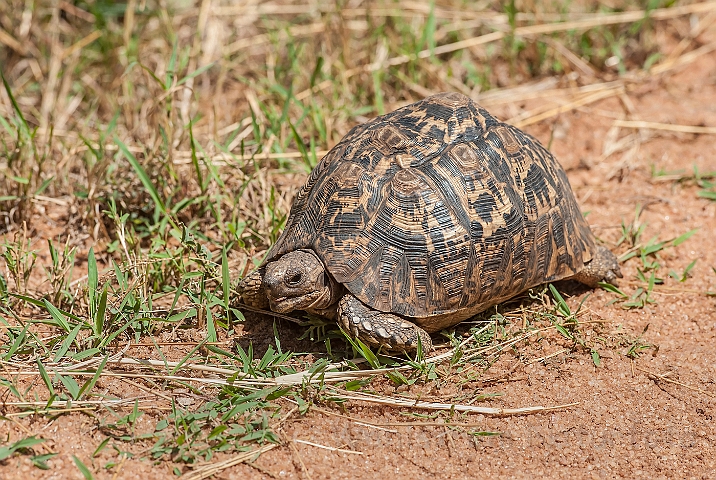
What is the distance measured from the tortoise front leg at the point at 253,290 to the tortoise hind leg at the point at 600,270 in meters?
1.75

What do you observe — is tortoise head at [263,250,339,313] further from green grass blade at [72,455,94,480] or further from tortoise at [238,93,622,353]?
green grass blade at [72,455,94,480]

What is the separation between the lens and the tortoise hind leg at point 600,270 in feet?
13.4

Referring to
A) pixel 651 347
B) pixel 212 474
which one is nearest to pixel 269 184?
pixel 212 474

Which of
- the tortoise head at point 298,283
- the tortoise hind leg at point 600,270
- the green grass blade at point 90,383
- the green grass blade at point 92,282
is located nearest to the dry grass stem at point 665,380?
the tortoise hind leg at point 600,270

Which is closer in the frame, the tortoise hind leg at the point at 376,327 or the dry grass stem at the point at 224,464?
the dry grass stem at the point at 224,464

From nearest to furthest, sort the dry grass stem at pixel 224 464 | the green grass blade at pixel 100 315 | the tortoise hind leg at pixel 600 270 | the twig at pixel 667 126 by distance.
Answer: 1. the dry grass stem at pixel 224 464
2. the green grass blade at pixel 100 315
3. the tortoise hind leg at pixel 600 270
4. the twig at pixel 667 126

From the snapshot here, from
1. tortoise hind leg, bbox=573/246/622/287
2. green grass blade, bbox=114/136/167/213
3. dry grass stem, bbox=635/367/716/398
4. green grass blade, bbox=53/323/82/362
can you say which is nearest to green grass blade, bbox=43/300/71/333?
green grass blade, bbox=53/323/82/362

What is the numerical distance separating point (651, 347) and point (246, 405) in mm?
2077

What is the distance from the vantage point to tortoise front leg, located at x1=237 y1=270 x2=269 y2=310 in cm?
379

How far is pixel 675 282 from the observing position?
14.1 ft

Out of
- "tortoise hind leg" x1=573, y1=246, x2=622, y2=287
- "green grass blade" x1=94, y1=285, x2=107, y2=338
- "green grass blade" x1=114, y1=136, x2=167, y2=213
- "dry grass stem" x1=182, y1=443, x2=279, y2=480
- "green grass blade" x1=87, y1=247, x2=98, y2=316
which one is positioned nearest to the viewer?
"dry grass stem" x1=182, y1=443, x2=279, y2=480

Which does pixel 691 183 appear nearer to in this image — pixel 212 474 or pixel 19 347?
pixel 212 474

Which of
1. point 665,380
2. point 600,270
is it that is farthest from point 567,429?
point 600,270

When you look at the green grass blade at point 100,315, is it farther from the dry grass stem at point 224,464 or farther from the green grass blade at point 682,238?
the green grass blade at point 682,238
